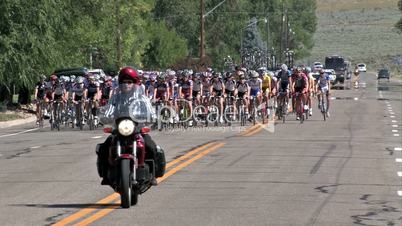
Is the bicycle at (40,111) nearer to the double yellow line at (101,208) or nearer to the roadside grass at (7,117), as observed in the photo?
the roadside grass at (7,117)

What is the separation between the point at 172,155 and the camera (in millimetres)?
23578

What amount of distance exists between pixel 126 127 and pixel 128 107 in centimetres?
55

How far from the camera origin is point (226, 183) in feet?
57.5

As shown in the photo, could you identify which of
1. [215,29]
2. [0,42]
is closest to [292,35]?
[215,29]

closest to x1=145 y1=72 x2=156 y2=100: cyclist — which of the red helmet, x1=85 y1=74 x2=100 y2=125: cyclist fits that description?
x1=85 y1=74 x2=100 y2=125: cyclist

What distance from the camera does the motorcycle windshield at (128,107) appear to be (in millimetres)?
14316

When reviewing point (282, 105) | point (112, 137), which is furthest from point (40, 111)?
point (112, 137)

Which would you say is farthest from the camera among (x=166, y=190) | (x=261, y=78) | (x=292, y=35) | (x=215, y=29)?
(x=292, y=35)

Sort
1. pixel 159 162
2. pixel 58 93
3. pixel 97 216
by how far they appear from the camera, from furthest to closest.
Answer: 1. pixel 58 93
2. pixel 159 162
3. pixel 97 216

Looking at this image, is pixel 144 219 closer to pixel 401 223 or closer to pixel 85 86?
pixel 401 223

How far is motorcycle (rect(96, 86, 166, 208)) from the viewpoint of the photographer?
13.9 m

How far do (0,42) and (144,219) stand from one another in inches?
1274

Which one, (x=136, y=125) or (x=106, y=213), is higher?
(x=136, y=125)

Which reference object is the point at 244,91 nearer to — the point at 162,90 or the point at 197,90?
the point at 197,90
